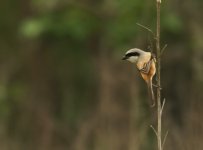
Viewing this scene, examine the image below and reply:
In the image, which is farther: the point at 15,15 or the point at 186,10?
the point at 15,15

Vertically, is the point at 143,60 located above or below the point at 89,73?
below

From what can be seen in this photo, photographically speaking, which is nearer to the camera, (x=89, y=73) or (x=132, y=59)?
(x=132, y=59)

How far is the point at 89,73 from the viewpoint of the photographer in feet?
34.5

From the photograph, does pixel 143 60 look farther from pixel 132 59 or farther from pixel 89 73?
pixel 89 73

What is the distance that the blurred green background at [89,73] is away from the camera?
6.50 meters

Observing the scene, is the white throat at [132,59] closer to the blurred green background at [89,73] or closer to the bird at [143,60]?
the bird at [143,60]

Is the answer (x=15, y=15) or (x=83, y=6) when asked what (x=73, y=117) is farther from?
(x=15, y=15)

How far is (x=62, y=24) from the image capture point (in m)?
8.61

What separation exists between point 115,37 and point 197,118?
3.87 metres

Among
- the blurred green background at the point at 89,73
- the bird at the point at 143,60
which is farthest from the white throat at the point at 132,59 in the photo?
the blurred green background at the point at 89,73

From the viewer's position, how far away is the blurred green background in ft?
21.3

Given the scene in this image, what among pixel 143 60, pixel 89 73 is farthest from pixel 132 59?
pixel 89 73

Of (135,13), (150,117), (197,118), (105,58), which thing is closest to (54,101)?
(105,58)

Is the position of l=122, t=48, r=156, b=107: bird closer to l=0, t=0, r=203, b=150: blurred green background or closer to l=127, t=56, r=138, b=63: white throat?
l=127, t=56, r=138, b=63: white throat
